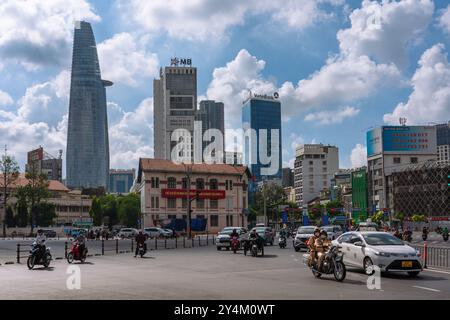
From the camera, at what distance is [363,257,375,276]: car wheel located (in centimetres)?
1786

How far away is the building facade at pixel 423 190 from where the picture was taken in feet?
379

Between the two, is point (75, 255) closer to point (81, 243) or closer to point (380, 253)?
point (81, 243)

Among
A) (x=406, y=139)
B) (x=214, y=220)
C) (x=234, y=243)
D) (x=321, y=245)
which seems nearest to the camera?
(x=321, y=245)

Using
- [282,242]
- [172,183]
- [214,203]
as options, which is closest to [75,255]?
[282,242]

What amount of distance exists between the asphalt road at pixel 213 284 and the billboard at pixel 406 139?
373ft

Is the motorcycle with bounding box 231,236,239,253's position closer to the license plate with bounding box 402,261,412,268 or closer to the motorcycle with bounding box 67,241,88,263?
the motorcycle with bounding box 67,241,88,263

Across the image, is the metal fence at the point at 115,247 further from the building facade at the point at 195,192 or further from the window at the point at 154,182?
the window at the point at 154,182

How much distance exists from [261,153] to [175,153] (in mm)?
15528

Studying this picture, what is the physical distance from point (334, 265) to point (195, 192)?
222 ft

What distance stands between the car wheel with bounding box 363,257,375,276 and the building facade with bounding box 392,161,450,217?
3963 inches

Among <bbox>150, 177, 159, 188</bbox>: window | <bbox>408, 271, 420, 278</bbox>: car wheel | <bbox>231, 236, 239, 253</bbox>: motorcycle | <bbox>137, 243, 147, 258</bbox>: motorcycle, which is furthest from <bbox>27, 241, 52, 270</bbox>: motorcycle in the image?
<bbox>150, 177, 159, 188</bbox>: window

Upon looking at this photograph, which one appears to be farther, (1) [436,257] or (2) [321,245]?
(1) [436,257]

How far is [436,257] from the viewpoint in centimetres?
2222
